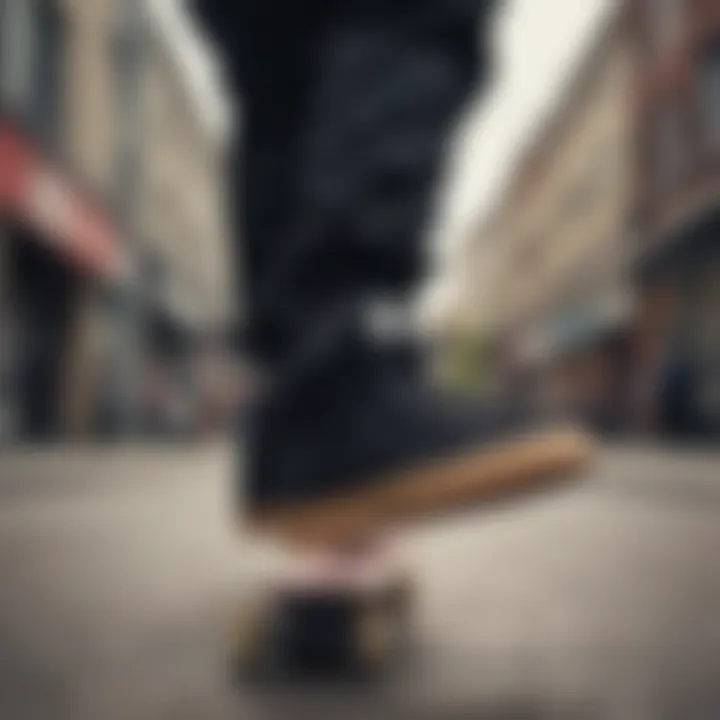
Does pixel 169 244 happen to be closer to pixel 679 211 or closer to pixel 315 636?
pixel 679 211

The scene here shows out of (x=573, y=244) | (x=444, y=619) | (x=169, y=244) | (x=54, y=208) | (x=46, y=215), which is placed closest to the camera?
(x=444, y=619)

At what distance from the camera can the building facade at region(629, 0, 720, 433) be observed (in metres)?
0.75


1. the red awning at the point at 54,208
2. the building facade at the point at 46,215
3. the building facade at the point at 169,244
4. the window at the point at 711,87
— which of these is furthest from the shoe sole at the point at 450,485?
the red awning at the point at 54,208

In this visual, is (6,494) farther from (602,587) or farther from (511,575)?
(602,587)

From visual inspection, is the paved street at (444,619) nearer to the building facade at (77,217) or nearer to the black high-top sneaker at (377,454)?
the black high-top sneaker at (377,454)

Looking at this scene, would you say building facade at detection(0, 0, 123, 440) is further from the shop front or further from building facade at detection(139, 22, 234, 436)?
the shop front

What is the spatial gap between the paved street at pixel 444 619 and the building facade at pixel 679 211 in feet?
0.27

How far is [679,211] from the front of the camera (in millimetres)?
916

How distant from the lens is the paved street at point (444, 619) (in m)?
0.41

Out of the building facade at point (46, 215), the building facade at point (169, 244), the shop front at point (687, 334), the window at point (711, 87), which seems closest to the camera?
the shop front at point (687, 334)

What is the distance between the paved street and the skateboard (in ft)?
0.06

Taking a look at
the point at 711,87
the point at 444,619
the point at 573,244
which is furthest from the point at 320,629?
the point at 573,244

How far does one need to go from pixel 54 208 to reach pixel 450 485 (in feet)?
17.2

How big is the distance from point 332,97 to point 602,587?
36 cm
